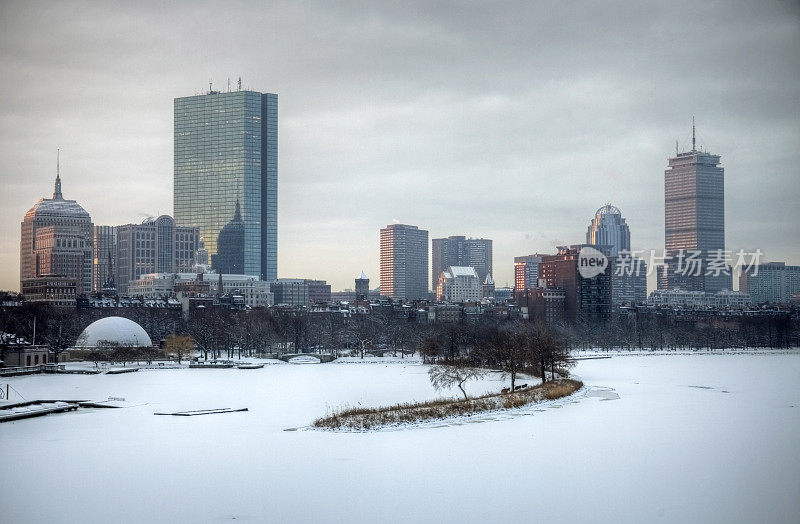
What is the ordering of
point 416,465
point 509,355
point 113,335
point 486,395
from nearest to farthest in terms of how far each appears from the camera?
point 416,465 < point 486,395 < point 509,355 < point 113,335

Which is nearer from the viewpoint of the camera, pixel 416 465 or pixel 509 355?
pixel 416 465

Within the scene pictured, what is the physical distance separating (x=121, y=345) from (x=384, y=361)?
3306 centimetres

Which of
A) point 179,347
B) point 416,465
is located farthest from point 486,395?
point 179,347

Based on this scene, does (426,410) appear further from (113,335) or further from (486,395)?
(113,335)

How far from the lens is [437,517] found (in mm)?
24859

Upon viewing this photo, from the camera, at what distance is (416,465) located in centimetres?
3256

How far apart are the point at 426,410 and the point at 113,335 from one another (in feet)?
267

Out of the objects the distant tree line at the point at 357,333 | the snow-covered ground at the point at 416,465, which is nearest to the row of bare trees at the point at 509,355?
the distant tree line at the point at 357,333

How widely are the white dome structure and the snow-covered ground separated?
63.8 metres

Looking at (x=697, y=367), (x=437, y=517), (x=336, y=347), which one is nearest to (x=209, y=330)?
(x=336, y=347)

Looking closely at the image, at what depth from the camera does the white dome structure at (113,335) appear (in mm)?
117312

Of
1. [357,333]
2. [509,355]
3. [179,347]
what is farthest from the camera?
[357,333]

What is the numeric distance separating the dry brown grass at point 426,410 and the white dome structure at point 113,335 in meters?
73.7

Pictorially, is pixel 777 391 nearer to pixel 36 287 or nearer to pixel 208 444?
pixel 208 444
